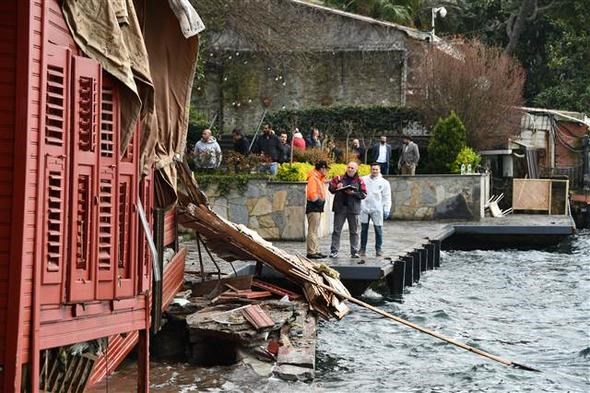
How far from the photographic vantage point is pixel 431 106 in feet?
121

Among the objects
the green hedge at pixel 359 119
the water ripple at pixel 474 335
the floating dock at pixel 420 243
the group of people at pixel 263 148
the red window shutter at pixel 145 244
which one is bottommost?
the water ripple at pixel 474 335

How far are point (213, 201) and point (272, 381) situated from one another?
1062 cm

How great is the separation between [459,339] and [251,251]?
346 cm

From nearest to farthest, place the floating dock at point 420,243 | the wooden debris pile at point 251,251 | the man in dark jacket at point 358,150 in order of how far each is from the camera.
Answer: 1. the wooden debris pile at point 251,251
2. the floating dock at point 420,243
3. the man in dark jacket at point 358,150

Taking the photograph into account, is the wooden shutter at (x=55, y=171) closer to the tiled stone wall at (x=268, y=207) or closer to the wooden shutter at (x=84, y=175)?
the wooden shutter at (x=84, y=175)

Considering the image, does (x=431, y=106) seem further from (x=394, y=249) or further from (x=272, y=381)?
(x=272, y=381)

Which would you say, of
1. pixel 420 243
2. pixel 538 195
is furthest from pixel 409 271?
Answer: pixel 538 195

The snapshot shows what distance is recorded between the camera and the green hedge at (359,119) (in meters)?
37.7

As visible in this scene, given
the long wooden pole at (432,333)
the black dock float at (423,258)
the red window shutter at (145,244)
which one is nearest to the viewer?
the red window shutter at (145,244)

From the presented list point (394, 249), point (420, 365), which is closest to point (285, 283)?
point (420, 365)

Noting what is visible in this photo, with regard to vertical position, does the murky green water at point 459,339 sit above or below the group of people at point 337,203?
below

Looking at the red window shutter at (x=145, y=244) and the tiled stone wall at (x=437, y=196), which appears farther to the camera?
the tiled stone wall at (x=437, y=196)

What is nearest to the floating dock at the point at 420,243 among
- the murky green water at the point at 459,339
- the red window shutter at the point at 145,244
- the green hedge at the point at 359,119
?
the murky green water at the point at 459,339

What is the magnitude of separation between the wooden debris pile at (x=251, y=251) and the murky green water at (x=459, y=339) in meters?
0.71
